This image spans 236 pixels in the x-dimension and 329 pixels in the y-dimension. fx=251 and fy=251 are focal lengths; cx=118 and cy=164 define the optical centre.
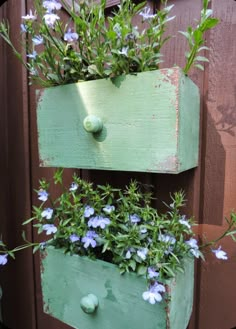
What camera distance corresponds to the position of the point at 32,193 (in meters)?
0.89

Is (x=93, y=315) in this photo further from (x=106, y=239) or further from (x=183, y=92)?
(x=183, y=92)

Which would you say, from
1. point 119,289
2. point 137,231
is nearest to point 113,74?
point 137,231

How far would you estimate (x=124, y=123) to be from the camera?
0.49 meters

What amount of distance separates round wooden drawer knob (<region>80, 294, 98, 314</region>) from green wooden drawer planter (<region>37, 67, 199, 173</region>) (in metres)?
0.27

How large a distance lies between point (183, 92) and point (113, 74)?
14cm

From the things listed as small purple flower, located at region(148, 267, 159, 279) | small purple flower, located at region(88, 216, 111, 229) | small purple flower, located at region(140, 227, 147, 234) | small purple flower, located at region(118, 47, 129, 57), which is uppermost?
small purple flower, located at region(118, 47, 129, 57)

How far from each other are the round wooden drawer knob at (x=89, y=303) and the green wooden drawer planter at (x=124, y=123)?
27 cm

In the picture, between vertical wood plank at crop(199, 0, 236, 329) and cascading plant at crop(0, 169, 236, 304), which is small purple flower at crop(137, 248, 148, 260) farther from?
vertical wood plank at crop(199, 0, 236, 329)

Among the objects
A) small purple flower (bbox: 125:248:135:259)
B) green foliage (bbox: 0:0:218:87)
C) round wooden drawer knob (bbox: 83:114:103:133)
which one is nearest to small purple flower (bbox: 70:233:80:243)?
small purple flower (bbox: 125:248:135:259)

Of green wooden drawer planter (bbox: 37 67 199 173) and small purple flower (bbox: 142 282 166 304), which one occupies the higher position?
green wooden drawer planter (bbox: 37 67 199 173)

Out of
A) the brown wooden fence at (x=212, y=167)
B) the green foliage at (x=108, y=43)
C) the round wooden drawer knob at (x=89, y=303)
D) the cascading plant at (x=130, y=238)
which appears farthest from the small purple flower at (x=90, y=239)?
the green foliage at (x=108, y=43)

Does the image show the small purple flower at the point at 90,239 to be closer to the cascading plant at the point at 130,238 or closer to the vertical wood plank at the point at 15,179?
the cascading plant at the point at 130,238

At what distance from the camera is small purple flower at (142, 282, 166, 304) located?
0.43m

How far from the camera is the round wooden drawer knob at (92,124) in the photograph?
0.50 metres
